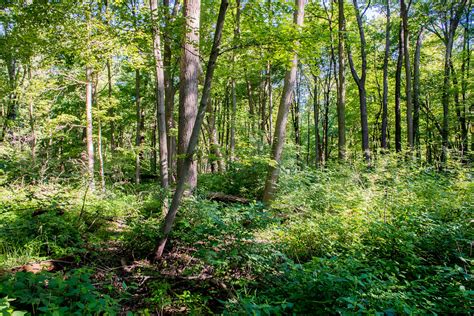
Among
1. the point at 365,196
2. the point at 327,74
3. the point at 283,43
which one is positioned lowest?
the point at 365,196

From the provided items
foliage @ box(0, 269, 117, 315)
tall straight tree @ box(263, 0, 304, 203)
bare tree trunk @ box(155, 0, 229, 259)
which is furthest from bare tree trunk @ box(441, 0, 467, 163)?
foliage @ box(0, 269, 117, 315)

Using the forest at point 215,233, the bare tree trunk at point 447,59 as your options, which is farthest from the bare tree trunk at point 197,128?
the bare tree trunk at point 447,59

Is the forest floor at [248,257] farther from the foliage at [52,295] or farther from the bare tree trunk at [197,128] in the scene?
the bare tree trunk at [197,128]

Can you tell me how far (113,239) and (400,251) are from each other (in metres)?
4.62

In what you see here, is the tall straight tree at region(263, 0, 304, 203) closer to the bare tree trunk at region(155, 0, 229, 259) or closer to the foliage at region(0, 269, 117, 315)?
the bare tree trunk at region(155, 0, 229, 259)

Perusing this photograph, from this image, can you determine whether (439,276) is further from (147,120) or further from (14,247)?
(147,120)

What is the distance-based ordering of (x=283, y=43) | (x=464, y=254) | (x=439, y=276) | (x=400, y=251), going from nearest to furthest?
(x=439, y=276)
(x=464, y=254)
(x=400, y=251)
(x=283, y=43)

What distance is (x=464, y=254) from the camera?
9.91 ft

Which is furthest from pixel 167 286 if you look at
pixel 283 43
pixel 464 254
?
pixel 283 43

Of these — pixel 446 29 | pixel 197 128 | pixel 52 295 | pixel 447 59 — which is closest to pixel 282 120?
pixel 197 128

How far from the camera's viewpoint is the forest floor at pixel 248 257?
238 centimetres

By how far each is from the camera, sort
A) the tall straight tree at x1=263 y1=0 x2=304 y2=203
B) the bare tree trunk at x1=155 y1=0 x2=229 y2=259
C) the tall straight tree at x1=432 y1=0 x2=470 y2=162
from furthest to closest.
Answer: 1. the tall straight tree at x1=432 y1=0 x2=470 y2=162
2. the tall straight tree at x1=263 y1=0 x2=304 y2=203
3. the bare tree trunk at x1=155 y1=0 x2=229 y2=259

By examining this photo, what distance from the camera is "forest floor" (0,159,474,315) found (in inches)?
93.6

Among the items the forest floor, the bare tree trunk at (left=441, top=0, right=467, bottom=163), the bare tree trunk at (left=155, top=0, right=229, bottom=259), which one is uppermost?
the bare tree trunk at (left=441, top=0, right=467, bottom=163)
